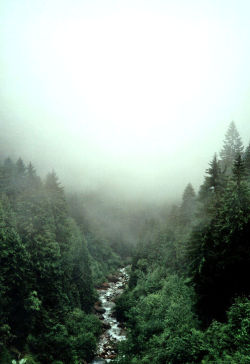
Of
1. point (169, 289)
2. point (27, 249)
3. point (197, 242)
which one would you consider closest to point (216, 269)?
point (197, 242)

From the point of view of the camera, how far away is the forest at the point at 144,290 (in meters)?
18.4

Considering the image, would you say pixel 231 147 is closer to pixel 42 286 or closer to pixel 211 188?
pixel 211 188

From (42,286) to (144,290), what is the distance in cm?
2321

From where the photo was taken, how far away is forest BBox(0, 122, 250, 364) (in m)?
18.4

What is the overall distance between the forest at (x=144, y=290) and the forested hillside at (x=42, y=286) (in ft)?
0.40

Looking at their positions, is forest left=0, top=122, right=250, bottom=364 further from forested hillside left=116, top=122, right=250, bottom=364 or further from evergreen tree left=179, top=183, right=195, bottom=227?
evergreen tree left=179, top=183, right=195, bottom=227

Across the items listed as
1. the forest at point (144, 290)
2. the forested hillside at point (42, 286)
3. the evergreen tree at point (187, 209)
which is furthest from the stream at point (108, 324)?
the evergreen tree at point (187, 209)

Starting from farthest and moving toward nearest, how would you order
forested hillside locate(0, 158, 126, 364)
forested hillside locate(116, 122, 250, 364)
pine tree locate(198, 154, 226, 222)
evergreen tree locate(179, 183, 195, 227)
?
evergreen tree locate(179, 183, 195, 227) < pine tree locate(198, 154, 226, 222) < forested hillside locate(0, 158, 126, 364) < forested hillside locate(116, 122, 250, 364)

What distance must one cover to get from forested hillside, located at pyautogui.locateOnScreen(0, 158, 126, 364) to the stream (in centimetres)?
192

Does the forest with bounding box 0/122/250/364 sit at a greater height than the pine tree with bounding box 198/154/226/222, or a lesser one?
lesser

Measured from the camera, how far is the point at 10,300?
26.1 m

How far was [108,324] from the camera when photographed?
4428 centimetres

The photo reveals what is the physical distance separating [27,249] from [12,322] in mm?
9132

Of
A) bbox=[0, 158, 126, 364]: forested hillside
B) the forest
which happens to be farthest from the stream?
bbox=[0, 158, 126, 364]: forested hillside
